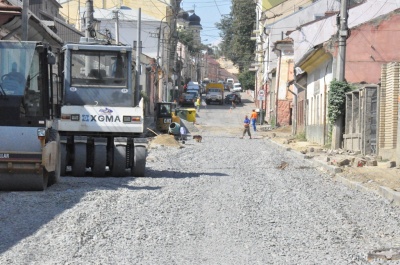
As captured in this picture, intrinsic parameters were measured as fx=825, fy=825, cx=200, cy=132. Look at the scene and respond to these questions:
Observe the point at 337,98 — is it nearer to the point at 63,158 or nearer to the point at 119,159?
the point at 119,159

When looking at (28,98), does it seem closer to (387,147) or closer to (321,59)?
(387,147)

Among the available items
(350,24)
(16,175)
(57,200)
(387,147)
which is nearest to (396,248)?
(57,200)

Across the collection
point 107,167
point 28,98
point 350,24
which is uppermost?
point 350,24

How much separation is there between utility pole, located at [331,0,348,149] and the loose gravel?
42.6ft

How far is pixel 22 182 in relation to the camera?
16.0 m

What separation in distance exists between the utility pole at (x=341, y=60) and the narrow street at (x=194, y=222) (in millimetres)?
12320

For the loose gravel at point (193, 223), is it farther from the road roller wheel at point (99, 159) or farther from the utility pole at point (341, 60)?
the utility pole at point (341, 60)

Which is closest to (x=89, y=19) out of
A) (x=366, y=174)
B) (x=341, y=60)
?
(x=341, y=60)

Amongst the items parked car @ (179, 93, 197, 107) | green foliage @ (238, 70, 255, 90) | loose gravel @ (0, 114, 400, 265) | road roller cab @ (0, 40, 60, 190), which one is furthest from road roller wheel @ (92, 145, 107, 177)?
green foliage @ (238, 70, 255, 90)

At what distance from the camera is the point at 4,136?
1561cm

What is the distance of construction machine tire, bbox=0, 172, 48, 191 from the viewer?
15.9 meters

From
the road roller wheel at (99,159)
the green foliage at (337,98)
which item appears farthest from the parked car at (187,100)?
the road roller wheel at (99,159)

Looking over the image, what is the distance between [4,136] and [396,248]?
8153 millimetres

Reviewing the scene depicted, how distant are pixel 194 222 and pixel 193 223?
11 cm
